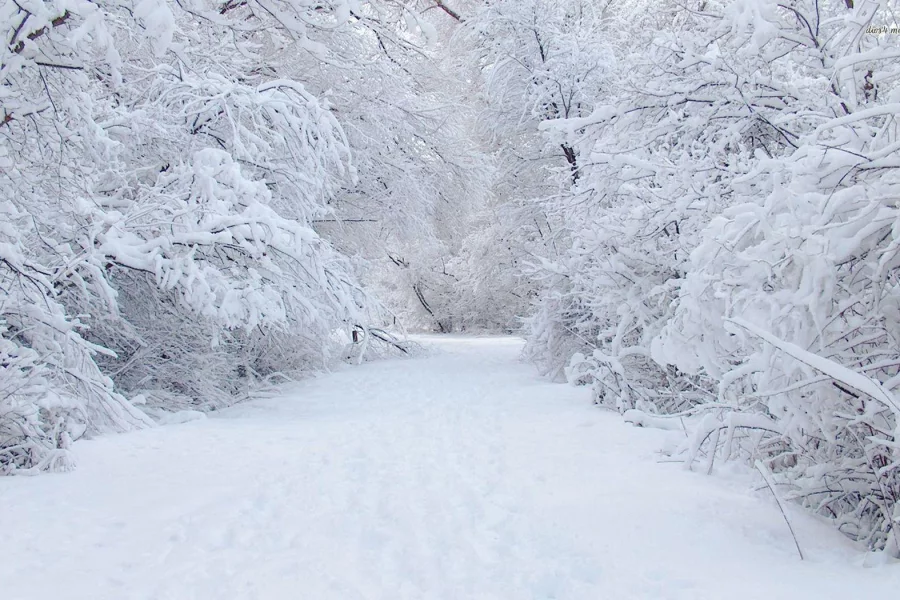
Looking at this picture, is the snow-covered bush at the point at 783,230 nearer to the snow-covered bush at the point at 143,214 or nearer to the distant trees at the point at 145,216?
the distant trees at the point at 145,216

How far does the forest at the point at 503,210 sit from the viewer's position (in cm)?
322

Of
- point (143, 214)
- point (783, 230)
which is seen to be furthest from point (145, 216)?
point (783, 230)

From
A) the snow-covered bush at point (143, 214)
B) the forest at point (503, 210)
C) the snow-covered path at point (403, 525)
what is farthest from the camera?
the snow-covered bush at point (143, 214)

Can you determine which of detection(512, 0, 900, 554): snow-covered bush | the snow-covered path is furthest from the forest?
the snow-covered path

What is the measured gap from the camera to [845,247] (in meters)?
2.99

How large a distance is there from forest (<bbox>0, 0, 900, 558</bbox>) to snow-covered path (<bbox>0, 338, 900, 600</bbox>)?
0.39m

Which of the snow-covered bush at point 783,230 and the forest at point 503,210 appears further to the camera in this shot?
the forest at point 503,210

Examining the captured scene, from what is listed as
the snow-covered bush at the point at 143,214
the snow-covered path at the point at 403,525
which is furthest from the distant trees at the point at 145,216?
the snow-covered path at the point at 403,525

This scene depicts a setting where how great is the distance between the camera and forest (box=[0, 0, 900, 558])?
3.22 metres

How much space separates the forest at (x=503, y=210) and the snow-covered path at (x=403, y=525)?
0.39 meters

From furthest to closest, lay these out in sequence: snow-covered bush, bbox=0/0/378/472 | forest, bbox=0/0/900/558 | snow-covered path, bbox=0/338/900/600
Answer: snow-covered bush, bbox=0/0/378/472, forest, bbox=0/0/900/558, snow-covered path, bbox=0/338/900/600

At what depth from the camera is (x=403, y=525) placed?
12.7 ft

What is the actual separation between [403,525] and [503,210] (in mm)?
11245

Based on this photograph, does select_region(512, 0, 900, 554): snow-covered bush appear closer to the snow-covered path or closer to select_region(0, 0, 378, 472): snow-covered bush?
the snow-covered path
